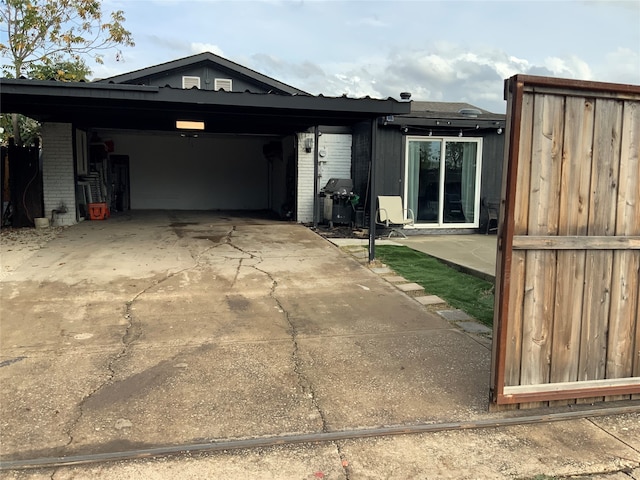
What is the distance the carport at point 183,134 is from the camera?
Result: 7.19m

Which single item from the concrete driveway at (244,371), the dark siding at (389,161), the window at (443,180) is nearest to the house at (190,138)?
the dark siding at (389,161)

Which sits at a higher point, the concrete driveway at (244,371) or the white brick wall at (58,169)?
the white brick wall at (58,169)

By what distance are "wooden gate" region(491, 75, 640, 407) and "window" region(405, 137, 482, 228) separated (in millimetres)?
8736

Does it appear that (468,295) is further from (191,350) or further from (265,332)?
(191,350)

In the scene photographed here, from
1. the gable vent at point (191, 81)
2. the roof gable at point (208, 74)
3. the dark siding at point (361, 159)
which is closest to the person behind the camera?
the dark siding at point (361, 159)

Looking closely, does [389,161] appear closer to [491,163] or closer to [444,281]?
[491,163]

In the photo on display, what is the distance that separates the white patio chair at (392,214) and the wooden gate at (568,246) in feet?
25.4

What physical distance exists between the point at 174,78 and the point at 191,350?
12344 mm

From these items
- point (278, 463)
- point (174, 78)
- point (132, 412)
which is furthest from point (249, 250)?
point (174, 78)

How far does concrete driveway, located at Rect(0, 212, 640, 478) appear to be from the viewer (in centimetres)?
280

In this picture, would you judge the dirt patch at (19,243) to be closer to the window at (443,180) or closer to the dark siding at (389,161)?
the dark siding at (389,161)

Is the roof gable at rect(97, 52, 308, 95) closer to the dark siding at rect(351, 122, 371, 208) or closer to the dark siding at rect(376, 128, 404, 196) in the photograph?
the dark siding at rect(351, 122, 371, 208)

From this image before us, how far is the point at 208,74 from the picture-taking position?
49.2ft

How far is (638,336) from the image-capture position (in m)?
3.37
